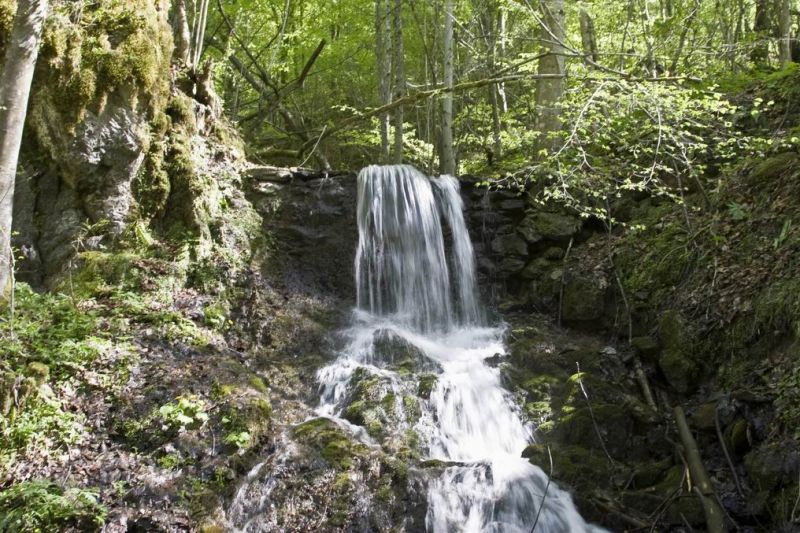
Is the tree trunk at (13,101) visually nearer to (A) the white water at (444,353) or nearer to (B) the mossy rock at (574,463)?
(A) the white water at (444,353)

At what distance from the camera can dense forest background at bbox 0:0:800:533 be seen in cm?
441

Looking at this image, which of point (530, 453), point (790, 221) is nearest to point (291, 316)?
point (530, 453)

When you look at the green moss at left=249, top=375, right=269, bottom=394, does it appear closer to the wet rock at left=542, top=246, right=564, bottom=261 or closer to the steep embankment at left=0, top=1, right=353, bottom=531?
the steep embankment at left=0, top=1, right=353, bottom=531

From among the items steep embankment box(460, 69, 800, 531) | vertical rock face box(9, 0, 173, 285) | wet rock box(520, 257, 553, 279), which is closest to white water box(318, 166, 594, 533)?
steep embankment box(460, 69, 800, 531)

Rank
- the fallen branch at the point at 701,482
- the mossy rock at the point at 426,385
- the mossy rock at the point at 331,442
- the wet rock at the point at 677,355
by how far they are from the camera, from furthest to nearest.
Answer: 1. the mossy rock at the point at 426,385
2. the wet rock at the point at 677,355
3. the mossy rock at the point at 331,442
4. the fallen branch at the point at 701,482

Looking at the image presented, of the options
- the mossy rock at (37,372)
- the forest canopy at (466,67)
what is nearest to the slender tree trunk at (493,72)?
the forest canopy at (466,67)

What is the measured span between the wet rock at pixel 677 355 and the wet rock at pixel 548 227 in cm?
260

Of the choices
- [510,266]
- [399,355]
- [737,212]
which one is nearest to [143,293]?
[399,355]

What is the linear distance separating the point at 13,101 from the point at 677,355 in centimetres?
697

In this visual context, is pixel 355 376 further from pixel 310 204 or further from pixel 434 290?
pixel 310 204

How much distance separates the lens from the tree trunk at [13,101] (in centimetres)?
468

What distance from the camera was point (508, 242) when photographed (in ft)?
30.2

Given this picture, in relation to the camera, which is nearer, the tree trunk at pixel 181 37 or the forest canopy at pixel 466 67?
the forest canopy at pixel 466 67

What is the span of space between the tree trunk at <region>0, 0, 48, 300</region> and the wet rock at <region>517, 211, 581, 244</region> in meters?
6.93
